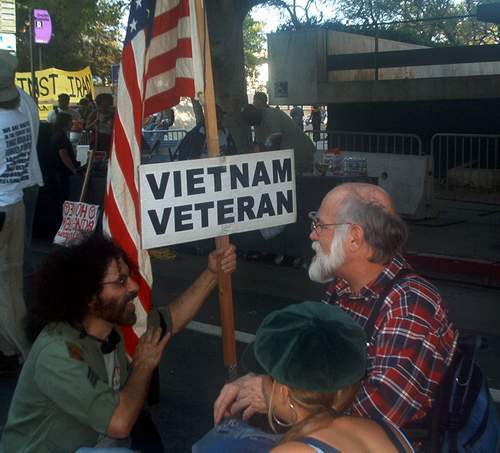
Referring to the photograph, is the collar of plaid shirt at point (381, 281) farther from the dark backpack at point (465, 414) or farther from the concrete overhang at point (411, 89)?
the concrete overhang at point (411, 89)

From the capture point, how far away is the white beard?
2.95 meters

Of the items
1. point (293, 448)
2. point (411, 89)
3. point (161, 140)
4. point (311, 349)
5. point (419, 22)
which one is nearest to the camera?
point (293, 448)

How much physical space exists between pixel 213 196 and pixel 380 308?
115 centimetres

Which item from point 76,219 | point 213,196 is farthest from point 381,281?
point 76,219

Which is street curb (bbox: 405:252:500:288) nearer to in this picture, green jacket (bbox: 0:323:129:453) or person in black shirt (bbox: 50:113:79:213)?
person in black shirt (bbox: 50:113:79:213)

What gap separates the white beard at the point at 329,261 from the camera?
2.95 meters

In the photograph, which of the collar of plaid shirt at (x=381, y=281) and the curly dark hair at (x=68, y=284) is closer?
the collar of plaid shirt at (x=381, y=281)

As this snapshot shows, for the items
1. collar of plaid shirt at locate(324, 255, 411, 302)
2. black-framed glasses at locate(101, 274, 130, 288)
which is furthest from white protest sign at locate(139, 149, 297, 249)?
collar of plaid shirt at locate(324, 255, 411, 302)

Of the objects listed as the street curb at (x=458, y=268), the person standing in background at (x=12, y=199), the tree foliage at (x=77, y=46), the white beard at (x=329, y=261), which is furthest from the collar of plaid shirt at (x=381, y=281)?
the tree foliage at (x=77, y=46)

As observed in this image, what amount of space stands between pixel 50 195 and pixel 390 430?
364 inches

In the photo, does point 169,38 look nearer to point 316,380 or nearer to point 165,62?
point 165,62

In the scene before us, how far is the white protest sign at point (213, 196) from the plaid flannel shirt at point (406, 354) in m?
1.13

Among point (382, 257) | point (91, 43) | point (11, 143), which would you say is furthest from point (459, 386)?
point (91, 43)

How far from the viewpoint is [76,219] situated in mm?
7145
